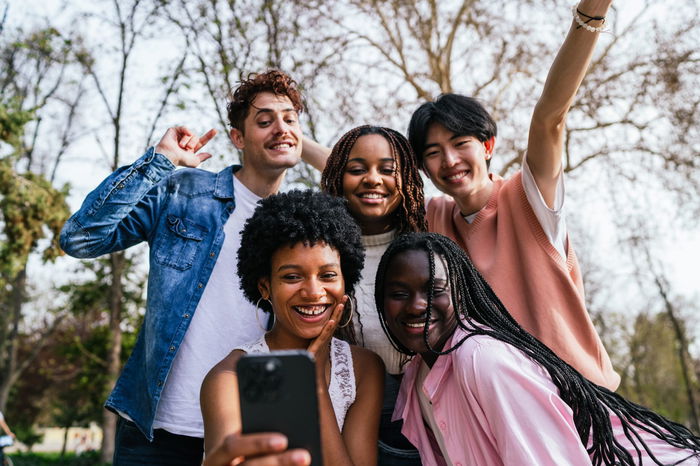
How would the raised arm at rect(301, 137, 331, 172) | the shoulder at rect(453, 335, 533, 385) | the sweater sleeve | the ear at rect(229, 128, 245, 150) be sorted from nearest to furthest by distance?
the sweater sleeve < the shoulder at rect(453, 335, 533, 385) < the ear at rect(229, 128, 245, 150) < the raised arm at rect(301, 137, 331, 172)

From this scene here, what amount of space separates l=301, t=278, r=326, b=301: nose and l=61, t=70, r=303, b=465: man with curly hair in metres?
0.60

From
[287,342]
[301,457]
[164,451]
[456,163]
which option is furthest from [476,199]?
→ [301,457]

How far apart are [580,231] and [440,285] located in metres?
13.2

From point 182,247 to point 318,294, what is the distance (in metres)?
1.02

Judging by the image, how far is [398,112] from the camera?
12.1 m

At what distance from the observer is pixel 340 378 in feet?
8.40

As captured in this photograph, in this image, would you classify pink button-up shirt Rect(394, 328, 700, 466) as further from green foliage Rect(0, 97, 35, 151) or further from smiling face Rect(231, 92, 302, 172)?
green foliage Rect(0, 97, 35, 151)

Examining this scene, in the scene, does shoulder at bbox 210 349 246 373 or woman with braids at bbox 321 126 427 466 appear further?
woman with braids at bbox 321 126 427 466

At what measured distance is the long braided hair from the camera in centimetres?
221

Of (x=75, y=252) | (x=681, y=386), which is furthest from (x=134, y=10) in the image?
(x=681, y=386)

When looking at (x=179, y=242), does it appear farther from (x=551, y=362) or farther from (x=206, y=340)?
(x=551, y=362)

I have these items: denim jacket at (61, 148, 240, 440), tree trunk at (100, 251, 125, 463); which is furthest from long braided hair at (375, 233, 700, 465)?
tree trunk at (100, 251, 125, 463)

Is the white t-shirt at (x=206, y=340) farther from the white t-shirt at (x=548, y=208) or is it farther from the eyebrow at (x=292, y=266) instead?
the white t-shirt at (x=548, y=208)

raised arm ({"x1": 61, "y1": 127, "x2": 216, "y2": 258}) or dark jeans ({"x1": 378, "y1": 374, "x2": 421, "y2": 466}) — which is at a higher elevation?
raised arm ({"x1": 61, "y1": 127, "x2": 216, "y2": 258})
